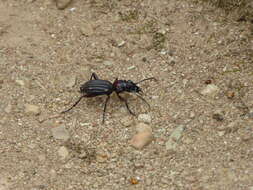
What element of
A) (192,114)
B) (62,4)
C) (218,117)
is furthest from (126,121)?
(62,4)

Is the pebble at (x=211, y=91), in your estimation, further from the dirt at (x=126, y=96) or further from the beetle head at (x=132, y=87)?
the beetle head at (x=132, y=87)

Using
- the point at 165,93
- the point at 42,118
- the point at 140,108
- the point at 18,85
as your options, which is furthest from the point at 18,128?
the point at 165,93

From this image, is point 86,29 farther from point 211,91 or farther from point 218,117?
point 218,117

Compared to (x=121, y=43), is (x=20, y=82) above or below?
below

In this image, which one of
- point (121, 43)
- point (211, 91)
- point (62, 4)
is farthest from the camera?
point (62, 4)

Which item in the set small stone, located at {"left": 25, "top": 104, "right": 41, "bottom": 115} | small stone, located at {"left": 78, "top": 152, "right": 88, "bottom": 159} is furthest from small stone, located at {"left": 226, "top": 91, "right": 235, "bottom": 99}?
small stone, located at {"left": 25, "top": 104, "right": 41, "bottom": 115}

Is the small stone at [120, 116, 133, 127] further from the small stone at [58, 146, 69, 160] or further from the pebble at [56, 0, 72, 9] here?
the pebble at [56, 0, 72, 9]

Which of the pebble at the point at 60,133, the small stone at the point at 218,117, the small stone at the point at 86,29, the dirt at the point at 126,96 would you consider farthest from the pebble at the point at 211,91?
the small stone at the point at 86,29
